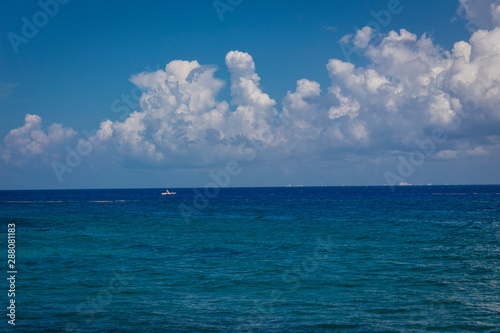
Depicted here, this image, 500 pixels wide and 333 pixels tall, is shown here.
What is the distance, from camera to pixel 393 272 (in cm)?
3030

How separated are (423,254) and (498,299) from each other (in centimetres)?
1400

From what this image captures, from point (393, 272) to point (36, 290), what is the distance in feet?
81.2

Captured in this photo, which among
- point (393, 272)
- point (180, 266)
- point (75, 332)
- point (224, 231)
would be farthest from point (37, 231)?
point (393, 272)

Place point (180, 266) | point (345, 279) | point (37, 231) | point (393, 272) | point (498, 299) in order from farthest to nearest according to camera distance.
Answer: point (37, 231)
point (180, 266)
point (393, 272)
point (345, 279)
point (498, 299)

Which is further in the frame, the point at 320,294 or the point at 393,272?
the point at 393,272

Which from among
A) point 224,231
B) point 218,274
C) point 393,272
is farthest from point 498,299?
point 224,231

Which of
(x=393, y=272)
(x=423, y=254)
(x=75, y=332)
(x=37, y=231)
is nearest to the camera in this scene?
(x=75, y=332)

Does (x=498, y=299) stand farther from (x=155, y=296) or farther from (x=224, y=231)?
(x=224, y=231)

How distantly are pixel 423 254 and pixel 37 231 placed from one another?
48955 mm

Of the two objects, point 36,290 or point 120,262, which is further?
point 120,262

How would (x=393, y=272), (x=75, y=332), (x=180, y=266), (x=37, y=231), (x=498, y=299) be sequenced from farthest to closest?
(x=37, y=231) → (x=180, y=266) → (x=393, y=272) → (x=498, y=299) → (x=75, y=332)

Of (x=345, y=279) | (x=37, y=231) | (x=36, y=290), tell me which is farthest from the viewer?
(x=37, y=231)

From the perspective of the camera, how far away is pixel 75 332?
18.7 meters

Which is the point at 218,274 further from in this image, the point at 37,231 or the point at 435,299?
the point at 37,231
